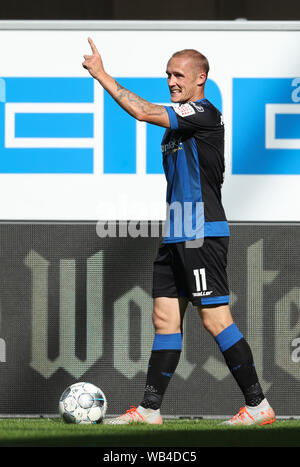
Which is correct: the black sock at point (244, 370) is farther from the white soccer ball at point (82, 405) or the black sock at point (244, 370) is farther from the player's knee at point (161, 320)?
the white soccer ball at point (82, 405)

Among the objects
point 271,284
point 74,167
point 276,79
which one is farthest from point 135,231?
point 276,79

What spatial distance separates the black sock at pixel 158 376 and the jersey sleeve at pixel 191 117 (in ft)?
3.60

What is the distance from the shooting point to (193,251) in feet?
14.4

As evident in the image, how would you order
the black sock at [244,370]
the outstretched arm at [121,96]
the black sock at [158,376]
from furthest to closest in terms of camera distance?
the black sock at [158,376] < the black sock at [244,370] < the outstretched arm at [121,96]

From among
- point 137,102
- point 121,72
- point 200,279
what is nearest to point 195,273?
point 200,279

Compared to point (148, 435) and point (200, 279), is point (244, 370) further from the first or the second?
point (148, 435)

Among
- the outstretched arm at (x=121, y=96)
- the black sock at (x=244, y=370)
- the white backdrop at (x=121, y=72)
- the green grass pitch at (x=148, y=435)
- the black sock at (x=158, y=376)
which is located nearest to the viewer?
the green grass pitch at (x=148, y=435)

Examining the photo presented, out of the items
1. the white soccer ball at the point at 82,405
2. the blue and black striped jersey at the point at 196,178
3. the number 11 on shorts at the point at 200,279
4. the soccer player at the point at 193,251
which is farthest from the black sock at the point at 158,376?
the blue and black striped jersey at the point at 196,178

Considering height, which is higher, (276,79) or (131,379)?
(276,79)

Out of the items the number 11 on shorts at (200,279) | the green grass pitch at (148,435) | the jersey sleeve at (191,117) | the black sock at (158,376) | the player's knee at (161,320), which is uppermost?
the jersey sleeve at (191,117)

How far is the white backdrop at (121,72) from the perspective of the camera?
5.10 metres
